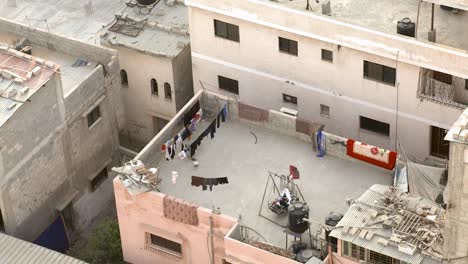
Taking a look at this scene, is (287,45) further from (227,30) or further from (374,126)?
(374,126)

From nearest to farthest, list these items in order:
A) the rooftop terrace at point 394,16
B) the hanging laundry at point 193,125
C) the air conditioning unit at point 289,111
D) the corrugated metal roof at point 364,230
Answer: the corrugated metal roof at point 364,230, the rooftop terrace at point 394,16, the air conditioning unit at point 289,111, the hanging laundry at point 193,125

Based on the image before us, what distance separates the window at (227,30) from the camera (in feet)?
255

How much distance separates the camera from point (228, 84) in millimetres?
80812

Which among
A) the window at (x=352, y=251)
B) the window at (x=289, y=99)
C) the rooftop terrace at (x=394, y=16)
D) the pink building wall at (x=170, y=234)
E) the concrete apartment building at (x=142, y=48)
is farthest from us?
the concrete apartment building at (x=142, y=48)

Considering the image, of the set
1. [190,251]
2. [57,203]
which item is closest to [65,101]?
[57,203]

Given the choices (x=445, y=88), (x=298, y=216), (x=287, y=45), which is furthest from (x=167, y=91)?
(x=445, y=88)

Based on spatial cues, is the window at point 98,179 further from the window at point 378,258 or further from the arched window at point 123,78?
the window at point 378,258

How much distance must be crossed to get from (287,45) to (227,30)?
436 cm

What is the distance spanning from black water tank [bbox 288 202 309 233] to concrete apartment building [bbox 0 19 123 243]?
56.7ft

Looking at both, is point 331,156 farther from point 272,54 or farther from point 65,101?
point 65,101

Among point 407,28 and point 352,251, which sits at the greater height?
point 407,28

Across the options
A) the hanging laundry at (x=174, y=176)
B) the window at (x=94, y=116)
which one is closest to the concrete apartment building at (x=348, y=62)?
the window at (x=94, y=116)

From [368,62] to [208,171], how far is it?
11.8m

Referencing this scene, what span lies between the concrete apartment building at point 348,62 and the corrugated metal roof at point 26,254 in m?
16.9
